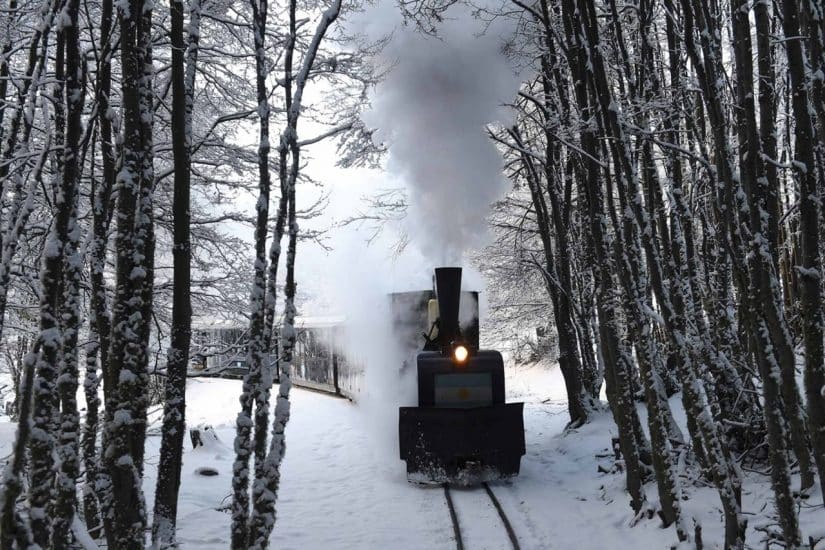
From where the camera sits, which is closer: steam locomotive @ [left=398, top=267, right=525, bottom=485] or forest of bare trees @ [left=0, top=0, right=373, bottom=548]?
forest of bare trees @ [left=0, top=0, right=373, bottom=548]

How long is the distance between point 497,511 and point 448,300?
2861mm

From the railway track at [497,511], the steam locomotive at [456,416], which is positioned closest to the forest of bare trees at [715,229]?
the railway track at [497,511]

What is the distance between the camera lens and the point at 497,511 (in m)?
7.28

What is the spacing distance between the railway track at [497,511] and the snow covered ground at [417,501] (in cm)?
7

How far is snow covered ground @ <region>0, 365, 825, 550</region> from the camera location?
243 inches

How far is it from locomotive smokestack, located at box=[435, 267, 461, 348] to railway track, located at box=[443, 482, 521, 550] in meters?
1.97

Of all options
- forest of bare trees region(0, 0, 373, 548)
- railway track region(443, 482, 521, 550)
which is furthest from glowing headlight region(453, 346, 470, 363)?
forest of bare trees region(0, 0, 373, 548)

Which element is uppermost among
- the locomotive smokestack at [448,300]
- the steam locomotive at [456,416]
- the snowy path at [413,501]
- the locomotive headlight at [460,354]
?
the locomotive smokestack at [448,300]

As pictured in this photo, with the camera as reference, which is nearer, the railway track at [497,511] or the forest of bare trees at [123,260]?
the forest of bare trees at [123,260]

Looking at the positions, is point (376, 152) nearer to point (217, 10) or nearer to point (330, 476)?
point (217, 10)

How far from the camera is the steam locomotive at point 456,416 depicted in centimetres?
841

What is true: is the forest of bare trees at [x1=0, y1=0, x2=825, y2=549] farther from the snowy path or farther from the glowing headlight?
the glowing headlight

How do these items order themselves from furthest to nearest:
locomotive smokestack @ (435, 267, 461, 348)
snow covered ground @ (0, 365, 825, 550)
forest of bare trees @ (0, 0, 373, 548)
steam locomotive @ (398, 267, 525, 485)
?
1. locomotive smokestack @ (435, 267, 461, 348)
2. steam locomotive @ (398, 267, 525, 485)
3. snow covered ground @ (0, 365, 825, 550)
4. forest of bare trees @ (0, 0, 373, 548)

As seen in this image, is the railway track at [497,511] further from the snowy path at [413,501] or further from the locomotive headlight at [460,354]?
the locomotive headlight at [460,354]
